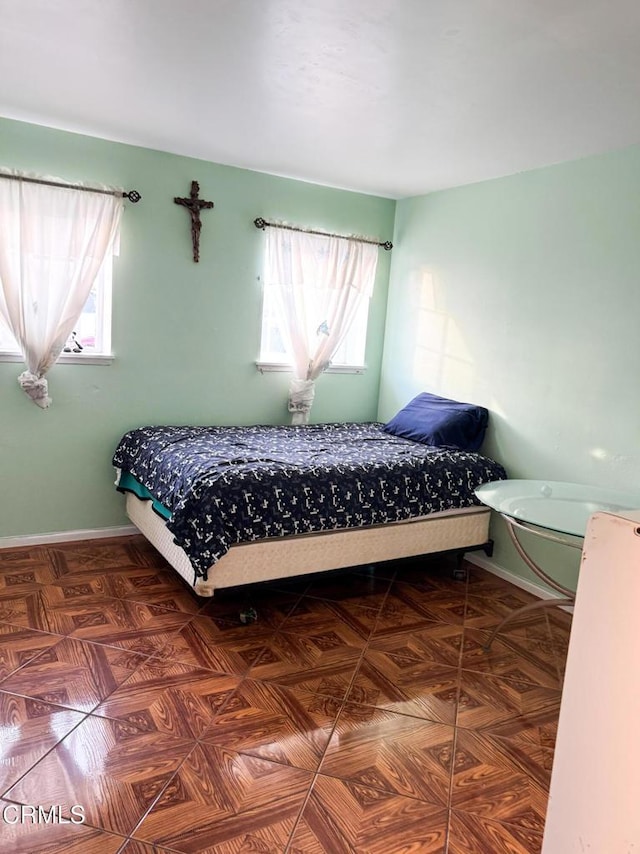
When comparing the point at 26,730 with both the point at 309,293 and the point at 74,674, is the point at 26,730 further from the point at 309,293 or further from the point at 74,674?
the point at 309,293

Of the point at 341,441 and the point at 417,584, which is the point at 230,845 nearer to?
the point at 417,584

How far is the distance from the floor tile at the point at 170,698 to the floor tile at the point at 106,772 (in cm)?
5

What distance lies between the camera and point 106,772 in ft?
6.06

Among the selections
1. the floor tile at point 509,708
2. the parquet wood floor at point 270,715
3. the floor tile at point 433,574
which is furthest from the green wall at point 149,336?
the floor tile at point 509,708

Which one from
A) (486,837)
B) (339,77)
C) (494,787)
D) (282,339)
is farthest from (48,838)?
(282,339)

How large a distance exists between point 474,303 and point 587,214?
86 cm

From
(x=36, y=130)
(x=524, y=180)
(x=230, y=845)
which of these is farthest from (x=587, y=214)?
(x=230, y=845)

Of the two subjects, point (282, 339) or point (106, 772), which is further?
point (282, 339)

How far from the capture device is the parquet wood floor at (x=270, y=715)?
1.70 metres

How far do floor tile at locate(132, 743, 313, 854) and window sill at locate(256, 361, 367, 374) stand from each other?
2537mm

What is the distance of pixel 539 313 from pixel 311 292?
4.88ft

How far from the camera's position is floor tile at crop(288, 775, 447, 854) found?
1.65 m

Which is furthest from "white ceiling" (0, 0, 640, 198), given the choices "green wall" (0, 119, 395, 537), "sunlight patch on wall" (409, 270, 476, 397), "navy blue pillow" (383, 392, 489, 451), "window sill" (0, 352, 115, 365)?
"navy blue pillow" (383, 392, 489, 451)

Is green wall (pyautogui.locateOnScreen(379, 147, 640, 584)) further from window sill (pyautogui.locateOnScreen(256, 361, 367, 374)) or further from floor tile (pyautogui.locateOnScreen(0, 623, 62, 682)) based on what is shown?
floor tile (pyautogui.locateOnScreen(0, 623, 62, 682))
